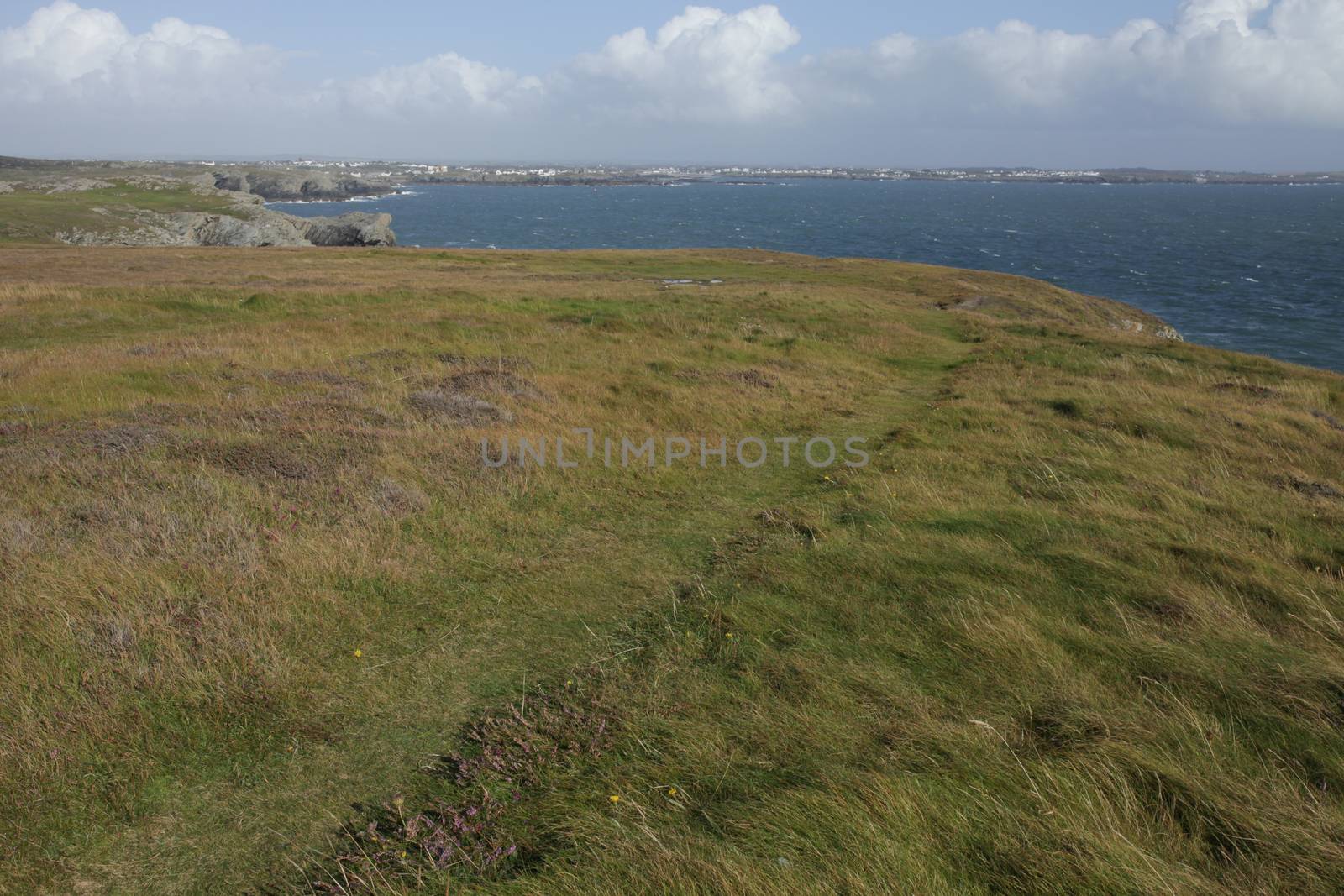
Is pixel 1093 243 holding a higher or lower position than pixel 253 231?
higher

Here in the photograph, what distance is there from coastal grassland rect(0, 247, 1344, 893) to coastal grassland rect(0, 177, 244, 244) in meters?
79.9

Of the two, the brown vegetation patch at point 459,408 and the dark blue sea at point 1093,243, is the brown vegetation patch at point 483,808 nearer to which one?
the brown vegetation patch at point 459,408

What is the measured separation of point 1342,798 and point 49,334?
91.1 feet

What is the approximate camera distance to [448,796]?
518 centimetres

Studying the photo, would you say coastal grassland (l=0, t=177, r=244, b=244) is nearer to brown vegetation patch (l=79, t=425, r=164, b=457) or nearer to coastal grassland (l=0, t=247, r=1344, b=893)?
brown vegetation patch (l=79, t=425, r=164, b=457)

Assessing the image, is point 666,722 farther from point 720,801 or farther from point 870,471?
point 870,471

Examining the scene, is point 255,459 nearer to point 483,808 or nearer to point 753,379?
point 483,808

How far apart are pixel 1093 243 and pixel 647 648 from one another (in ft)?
430

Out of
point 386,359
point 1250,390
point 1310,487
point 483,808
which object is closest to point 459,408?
point 386,359

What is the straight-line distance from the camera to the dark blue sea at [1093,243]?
61091mm

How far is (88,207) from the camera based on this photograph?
9994cm

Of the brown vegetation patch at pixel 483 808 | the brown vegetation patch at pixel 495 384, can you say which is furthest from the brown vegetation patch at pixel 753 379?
the brown vegetation patch at pixel 483 808

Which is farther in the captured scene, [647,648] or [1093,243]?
[1093,243]

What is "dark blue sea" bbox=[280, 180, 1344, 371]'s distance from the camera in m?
61.1
